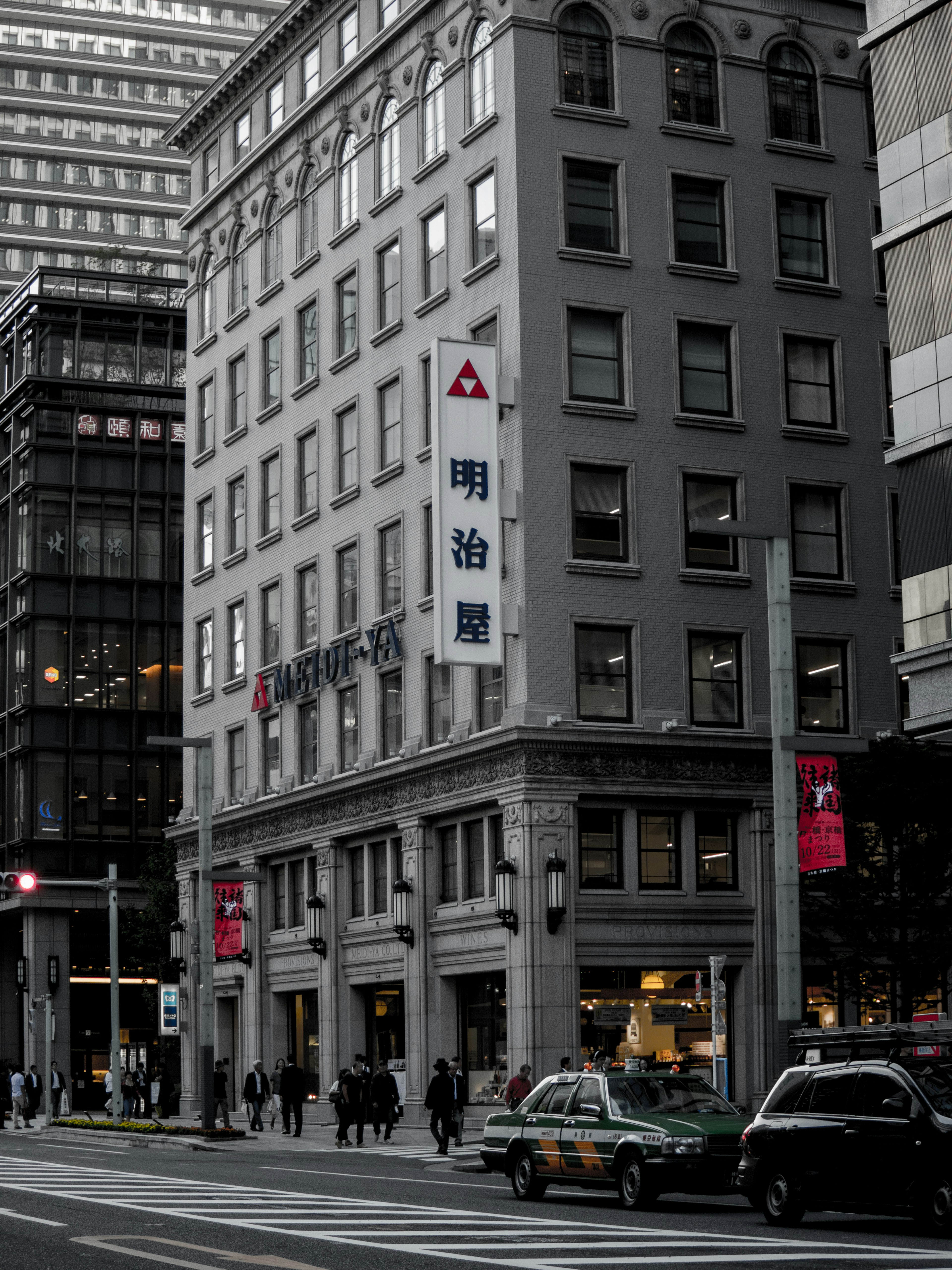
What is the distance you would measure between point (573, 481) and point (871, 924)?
13.2m

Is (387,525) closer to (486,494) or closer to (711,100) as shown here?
(486,494)

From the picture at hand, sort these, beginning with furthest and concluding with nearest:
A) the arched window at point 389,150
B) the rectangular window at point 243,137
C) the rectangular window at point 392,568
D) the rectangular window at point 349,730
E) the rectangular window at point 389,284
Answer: the rectangular window at point 243,137 → the arched window at point 389,150 → the rectangular window at point 349,730 → the rectangular window at point 389,284 → the rectangular window at point 392,568

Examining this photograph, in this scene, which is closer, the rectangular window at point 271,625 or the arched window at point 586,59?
the arched window at point 586,59

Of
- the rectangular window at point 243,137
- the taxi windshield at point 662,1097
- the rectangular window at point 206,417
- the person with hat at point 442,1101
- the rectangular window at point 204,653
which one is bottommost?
the person with hat at point 442,1101

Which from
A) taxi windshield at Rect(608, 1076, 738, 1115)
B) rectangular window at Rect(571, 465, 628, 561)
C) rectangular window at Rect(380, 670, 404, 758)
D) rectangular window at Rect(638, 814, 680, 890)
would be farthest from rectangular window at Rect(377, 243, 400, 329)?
taxi windshield at Rect(608, 1076, 738, 1115)

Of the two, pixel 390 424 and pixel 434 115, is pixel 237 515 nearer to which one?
pixel 390 424

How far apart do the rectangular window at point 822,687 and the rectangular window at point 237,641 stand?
742 inches

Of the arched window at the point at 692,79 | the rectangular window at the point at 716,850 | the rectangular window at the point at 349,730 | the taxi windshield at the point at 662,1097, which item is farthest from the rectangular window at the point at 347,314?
the taxi windshield at the point at 662,1097

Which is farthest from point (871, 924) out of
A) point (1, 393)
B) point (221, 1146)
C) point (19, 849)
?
point (1, 393)

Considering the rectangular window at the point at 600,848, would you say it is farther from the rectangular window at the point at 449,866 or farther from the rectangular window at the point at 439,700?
the rectangular window at the point at 439,700

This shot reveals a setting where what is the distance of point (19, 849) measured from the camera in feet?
244

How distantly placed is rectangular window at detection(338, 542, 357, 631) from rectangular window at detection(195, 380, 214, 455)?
11.6 meters

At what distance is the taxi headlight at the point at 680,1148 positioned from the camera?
72.2 feet

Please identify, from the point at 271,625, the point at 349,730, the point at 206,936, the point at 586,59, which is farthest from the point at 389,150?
the point at 206,936
